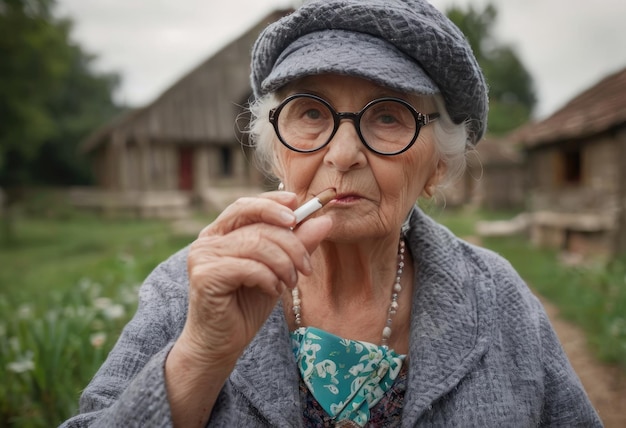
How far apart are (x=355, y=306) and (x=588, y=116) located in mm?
10113

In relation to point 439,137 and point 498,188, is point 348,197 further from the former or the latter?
point 498,188

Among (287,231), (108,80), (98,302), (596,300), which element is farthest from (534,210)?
(108,80)

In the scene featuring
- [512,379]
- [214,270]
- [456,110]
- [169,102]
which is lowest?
[512,379]

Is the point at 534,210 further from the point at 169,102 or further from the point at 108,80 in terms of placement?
the point at 108,80

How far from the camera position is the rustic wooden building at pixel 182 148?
1794cm

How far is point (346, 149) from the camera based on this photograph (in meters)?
1.34

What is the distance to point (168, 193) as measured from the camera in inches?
740

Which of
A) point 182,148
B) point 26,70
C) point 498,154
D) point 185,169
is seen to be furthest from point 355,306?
point 498,154

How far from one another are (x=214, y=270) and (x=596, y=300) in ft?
18.9

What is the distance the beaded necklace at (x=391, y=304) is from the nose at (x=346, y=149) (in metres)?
0.52

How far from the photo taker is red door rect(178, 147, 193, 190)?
766 inches

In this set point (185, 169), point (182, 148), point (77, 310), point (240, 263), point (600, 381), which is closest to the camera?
point (240, 263)

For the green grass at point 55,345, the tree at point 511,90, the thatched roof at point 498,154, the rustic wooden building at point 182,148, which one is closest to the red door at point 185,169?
the rustic wooden building at point 182,148

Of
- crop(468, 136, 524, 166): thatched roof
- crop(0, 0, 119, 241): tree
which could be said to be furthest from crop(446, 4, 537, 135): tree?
crop(0, 0, 119, 241): tree
